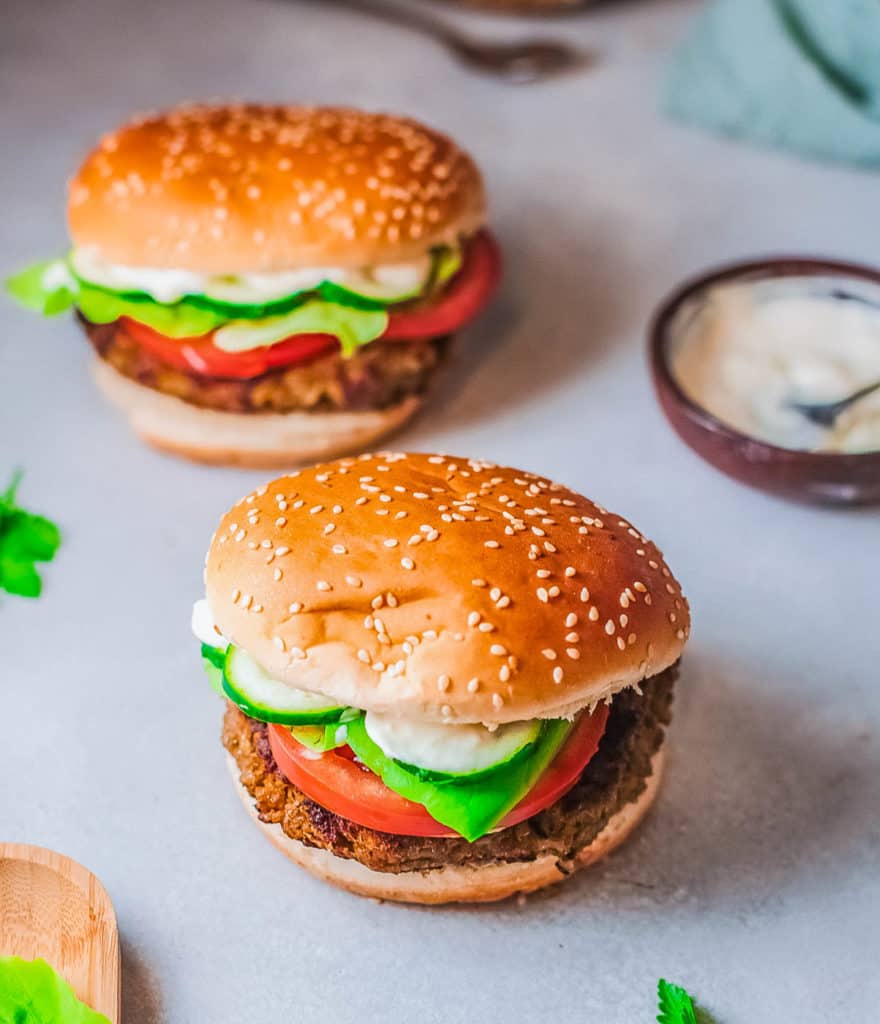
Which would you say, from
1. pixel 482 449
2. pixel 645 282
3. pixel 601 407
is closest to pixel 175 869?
pixel 482 449

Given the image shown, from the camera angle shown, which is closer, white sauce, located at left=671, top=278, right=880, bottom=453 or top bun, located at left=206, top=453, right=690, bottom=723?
top bun, located at left=206, top=453, right=690, bottom=723

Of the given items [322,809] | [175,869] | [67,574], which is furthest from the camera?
[67,574]

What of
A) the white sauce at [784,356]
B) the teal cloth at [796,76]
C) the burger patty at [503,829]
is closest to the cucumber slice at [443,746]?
the burger patty at [503,829]

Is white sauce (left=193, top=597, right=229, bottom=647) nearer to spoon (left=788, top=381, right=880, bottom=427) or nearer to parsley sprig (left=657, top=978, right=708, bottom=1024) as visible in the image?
parsley sprig (left=657, top=978, right=708, bottom=1024)

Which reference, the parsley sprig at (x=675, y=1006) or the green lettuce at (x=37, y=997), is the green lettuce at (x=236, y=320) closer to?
the green lettuce at (x=37, y=997)

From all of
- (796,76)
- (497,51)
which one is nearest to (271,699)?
(796,76)

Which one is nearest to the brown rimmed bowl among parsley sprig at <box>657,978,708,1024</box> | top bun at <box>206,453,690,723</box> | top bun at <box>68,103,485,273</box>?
top bun at <box>68,103,485,273</box>

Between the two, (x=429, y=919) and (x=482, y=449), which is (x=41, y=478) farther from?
(x=429, y=919)
